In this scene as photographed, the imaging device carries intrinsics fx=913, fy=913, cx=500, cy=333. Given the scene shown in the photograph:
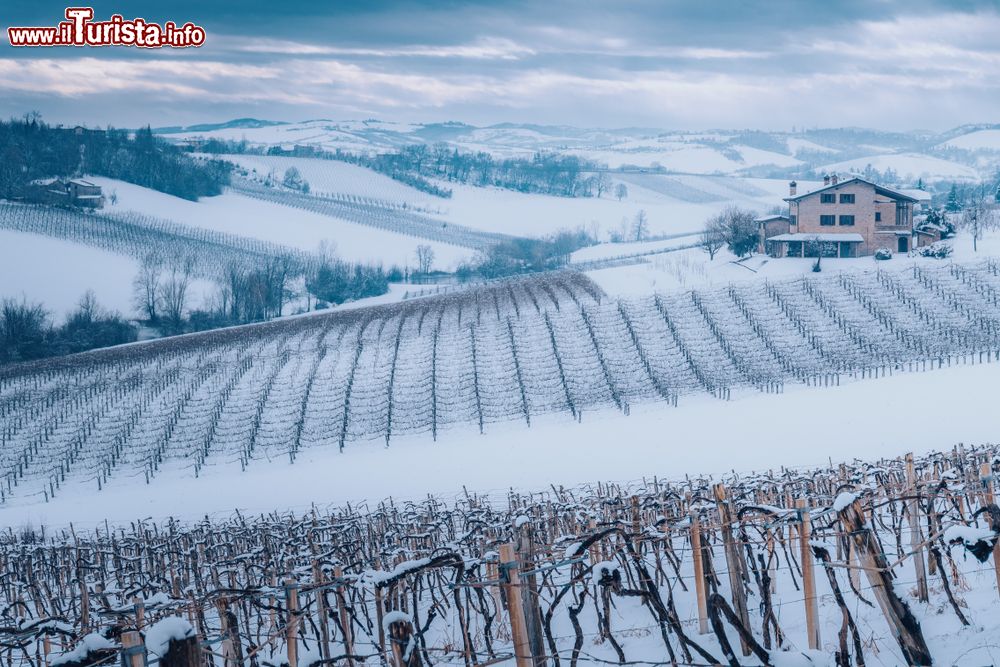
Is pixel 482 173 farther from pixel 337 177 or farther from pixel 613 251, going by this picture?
pixel 613 251

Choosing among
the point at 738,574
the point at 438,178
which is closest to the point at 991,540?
the point at 738,574

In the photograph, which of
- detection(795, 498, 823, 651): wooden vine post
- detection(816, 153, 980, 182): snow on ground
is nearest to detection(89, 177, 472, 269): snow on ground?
detection(795, 498, 823, 651): wooden vine post

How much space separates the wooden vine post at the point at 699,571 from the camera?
8.95 meters

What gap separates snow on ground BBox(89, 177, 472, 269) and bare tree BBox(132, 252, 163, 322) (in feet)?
55.8

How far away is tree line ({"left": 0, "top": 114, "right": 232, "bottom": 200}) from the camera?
90062 millimetres

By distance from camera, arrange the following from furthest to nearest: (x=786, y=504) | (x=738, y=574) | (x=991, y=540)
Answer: (x=786, y=504) < (x=738, y=574) < (x=991, y=540)

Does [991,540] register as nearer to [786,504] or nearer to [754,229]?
[786,504]

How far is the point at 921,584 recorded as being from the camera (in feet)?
34.1

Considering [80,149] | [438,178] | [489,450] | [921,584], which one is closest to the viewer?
[921,584]

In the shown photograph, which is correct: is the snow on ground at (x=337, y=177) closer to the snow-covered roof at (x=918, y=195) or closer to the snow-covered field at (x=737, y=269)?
the snow-covered roof at (x=918, y=195)

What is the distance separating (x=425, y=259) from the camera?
7238 cm

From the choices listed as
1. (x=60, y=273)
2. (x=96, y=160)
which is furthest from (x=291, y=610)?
(x=96, y=160)

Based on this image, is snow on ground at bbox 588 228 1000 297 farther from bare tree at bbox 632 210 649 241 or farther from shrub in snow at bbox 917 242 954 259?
bare tree at bbox 632 210 649 241

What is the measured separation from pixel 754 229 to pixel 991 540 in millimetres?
44886
